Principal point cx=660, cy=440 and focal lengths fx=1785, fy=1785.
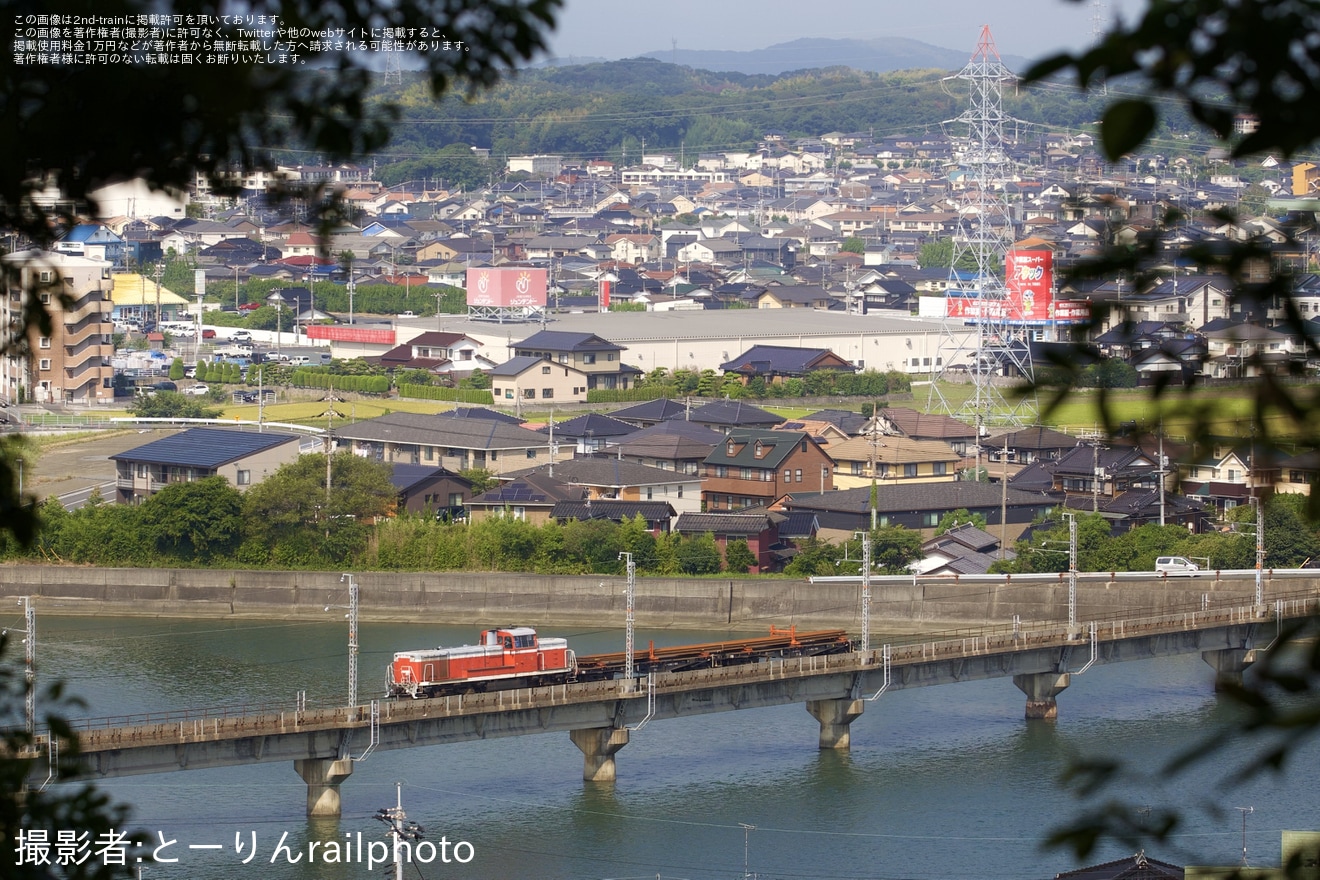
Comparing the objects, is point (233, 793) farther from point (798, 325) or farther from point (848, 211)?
point (848, 211)

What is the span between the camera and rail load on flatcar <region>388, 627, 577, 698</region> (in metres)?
7.19

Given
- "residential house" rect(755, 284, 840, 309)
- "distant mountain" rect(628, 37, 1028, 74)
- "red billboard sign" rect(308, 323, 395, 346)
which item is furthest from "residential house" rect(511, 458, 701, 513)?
"distant mountain" rect(628, 37, 1028, 74)

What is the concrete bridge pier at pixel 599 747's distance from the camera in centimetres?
696

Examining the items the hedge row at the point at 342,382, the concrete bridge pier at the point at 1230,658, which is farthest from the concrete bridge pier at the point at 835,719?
the hedge row at the point at 342,382

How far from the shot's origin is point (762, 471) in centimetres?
1155

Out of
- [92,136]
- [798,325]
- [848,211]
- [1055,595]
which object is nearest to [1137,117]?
[92,136]

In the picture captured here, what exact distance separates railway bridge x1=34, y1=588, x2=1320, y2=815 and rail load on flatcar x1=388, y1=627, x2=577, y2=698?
26 cm

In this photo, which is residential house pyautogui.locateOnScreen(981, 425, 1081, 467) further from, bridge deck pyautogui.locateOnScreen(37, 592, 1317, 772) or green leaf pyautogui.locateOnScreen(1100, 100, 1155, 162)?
green leaf pyautogui.locateOnScreen(1100, 100, 1155, 162)

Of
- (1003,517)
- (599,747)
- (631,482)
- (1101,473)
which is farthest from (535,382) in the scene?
(599,747)

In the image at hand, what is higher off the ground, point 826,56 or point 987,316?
point 826,56

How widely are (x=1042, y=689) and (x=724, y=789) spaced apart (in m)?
2.03

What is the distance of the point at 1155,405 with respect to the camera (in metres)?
1.12

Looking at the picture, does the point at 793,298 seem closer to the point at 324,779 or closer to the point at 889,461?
the point at 889,461

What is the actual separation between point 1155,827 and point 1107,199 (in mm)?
361
